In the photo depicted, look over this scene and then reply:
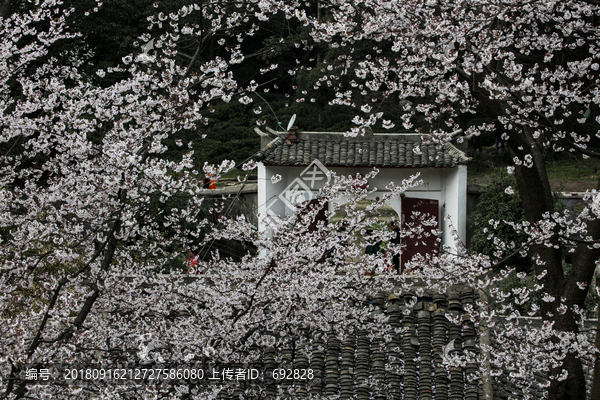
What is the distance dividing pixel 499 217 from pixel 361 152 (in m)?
3.31

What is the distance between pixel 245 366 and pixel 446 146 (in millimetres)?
8812

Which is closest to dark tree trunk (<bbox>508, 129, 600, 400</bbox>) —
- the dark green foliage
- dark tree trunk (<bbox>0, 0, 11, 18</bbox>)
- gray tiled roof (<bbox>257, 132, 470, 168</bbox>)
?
the dark green foliage

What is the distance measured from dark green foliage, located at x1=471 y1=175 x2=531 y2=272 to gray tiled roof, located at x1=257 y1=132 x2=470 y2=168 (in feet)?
3.29

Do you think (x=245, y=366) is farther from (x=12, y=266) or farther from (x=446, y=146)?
(x=446, y=146)

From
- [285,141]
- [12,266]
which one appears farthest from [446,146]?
[12,266]

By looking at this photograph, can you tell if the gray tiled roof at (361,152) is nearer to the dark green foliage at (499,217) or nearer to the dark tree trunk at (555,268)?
the dark green foliage at (499,217)

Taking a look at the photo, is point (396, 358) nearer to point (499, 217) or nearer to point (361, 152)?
point (499, 217)

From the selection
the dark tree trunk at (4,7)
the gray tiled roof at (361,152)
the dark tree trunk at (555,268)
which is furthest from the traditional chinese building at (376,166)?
the dark tree trunk at (555,268)

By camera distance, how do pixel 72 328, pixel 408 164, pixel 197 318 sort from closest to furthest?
1. pixel 72 328
2. pixel 197 318
3. pixel 408 164

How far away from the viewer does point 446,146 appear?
494 inches

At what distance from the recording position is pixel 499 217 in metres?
11.9

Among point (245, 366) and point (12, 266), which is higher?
point (12, 266)

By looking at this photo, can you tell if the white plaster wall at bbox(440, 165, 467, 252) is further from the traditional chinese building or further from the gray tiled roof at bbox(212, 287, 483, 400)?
the gray tiled roof at bbox(212, 287, 483, 400)

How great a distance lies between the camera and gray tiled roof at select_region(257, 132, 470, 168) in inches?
490
